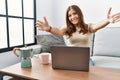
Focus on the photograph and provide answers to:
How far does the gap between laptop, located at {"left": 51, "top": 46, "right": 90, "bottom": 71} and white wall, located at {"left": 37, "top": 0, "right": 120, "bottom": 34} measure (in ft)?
6.37

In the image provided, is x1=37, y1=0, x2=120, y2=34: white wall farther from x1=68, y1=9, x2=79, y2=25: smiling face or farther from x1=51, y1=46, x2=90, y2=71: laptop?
x1=51, y1=46, x2=90, y2=71: laptop

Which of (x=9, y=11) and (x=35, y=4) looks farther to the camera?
(x=35, y=4)

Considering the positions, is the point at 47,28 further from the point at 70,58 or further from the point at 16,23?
the point at 16,23

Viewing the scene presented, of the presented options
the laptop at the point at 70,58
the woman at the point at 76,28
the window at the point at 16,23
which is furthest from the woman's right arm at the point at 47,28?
the window at the point at 16,23

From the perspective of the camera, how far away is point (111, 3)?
9.46 feet


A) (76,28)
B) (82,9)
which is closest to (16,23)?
(82,9)

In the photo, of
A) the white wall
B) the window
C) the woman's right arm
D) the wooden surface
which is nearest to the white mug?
the wooden surface

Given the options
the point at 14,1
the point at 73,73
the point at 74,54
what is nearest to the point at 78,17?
the point at 74,54

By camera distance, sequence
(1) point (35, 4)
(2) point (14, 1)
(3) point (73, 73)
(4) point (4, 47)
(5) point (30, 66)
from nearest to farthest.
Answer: (3) point (73, 73), (5) point (30, 66), (4) point (4, 47), (2) point (14, 1), (1) point (35, 4)

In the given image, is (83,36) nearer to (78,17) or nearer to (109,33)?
(78,17)

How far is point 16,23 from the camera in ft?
8.92

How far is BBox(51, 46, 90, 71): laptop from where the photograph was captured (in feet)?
3.91

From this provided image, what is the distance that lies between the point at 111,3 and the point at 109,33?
1.88 feet

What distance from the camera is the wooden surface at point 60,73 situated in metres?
1.10
